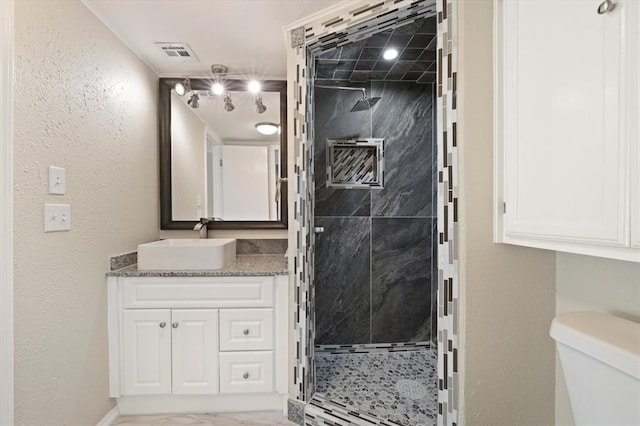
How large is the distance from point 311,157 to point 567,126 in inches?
45.7

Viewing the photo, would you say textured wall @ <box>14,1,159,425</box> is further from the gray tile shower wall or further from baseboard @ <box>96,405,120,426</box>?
the gray tile shower wall

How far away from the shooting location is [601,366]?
0.90 meters

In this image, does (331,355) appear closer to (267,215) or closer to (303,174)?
(267,215)

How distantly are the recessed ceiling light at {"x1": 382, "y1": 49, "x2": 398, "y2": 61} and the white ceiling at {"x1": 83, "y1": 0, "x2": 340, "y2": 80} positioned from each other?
58 centimetres

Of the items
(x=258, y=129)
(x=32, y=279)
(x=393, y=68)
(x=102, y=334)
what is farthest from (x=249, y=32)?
(x=102, y=334)

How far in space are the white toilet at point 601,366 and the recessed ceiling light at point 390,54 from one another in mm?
1711

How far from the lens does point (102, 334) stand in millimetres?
1675

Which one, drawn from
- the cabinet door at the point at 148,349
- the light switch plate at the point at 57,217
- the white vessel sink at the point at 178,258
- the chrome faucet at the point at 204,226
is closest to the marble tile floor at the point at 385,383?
the cabinet door at the point at 148,349

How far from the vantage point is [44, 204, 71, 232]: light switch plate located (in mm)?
1304

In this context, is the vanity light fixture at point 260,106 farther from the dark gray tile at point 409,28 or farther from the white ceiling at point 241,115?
the dark gray tile at point 409,28

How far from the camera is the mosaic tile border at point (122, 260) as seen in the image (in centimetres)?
176

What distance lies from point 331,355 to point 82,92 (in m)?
2.32

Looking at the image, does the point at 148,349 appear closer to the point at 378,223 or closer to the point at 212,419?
the point at 212,419

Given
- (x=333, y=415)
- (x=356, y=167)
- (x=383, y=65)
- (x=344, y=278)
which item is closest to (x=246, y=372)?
(x=333, y=415)
